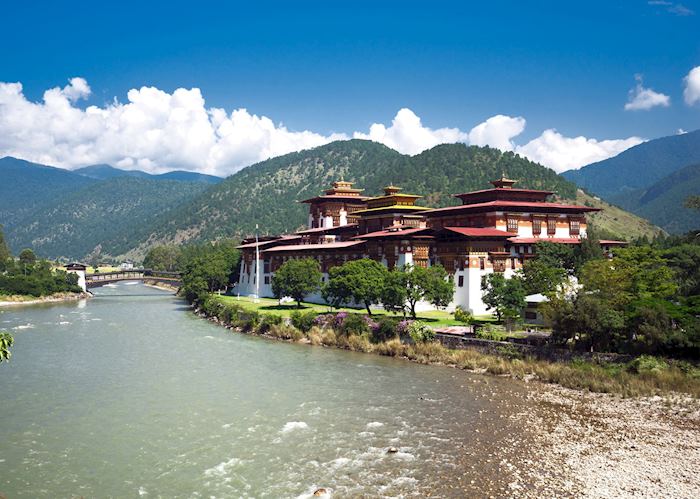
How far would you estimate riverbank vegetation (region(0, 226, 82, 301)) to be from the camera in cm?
10294

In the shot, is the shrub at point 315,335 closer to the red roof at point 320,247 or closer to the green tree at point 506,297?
the green tree at point 506,297

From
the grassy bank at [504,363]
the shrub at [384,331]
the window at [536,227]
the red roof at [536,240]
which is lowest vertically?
the grassy bank at [504,363]

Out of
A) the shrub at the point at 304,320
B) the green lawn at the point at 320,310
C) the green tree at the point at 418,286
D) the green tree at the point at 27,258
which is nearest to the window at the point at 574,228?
the green lawn at the point at 320,310

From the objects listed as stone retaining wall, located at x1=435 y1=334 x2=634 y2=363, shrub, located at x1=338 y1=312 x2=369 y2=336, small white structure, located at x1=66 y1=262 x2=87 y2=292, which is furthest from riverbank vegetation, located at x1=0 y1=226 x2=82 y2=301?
stone retaining wall, located at x1=435 y1=334 x2=634 y2=363

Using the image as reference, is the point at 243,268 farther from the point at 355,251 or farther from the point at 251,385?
the point at 251,385

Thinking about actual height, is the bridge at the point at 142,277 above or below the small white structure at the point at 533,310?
above

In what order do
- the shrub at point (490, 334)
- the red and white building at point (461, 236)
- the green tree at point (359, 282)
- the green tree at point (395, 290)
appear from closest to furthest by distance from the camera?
the shrub at point (490, 334) → the green tree at point (395, 290) → the green tree at point (359, 282) → the red and white building at point (461, 236)

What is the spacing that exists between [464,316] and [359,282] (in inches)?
404

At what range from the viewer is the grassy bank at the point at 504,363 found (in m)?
34.3

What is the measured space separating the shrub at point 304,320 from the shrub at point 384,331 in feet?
26.8

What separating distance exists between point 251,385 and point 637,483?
23308 millimetres

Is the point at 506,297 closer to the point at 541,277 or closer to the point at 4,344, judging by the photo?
the point at 541,277

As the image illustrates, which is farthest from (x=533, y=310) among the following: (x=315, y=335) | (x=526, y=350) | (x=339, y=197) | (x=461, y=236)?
(x=339, y=197)

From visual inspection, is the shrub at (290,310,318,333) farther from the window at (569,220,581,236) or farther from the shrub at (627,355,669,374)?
the window at (569,220,581,236)
